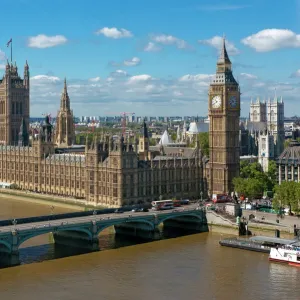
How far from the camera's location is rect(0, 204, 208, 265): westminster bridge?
68.0 metres

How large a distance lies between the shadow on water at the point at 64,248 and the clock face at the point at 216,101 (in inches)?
1058

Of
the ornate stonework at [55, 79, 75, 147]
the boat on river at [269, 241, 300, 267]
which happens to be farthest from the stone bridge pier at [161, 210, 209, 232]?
the ornate stonework at [55, 79, 75, 147]

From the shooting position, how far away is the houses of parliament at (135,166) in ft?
330

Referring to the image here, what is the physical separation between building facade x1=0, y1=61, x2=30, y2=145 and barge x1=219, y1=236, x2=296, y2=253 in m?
87.3

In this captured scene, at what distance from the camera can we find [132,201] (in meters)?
101

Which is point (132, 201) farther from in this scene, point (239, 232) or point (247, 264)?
point (247, 264)

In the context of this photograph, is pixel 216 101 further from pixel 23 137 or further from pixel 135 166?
pixel 23 137

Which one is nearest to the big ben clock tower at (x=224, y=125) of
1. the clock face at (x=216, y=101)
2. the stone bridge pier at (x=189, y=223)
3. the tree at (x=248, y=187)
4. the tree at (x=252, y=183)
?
the clock face at (x=216, y=101)

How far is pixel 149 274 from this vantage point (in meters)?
63.7

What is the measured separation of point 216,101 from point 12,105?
6419 centimetres

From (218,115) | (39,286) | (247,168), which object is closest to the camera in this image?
(39,286)

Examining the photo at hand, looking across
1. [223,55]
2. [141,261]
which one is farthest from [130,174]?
[141,261]

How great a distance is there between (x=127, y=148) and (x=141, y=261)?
3303 cm

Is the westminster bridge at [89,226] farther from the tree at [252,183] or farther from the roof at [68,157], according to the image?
the roof at [68,157]
